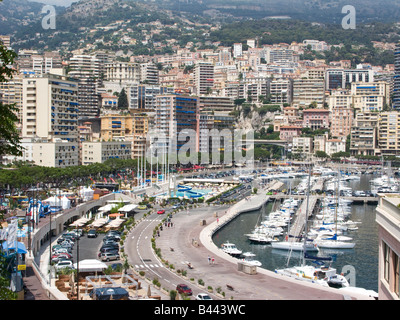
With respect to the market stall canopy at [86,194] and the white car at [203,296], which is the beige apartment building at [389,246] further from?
the market stall canopy at [86,194]

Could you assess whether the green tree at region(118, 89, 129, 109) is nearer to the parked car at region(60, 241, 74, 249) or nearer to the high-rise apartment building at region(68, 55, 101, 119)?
the high-rise apartment building at region(68, 55, 101, 119)

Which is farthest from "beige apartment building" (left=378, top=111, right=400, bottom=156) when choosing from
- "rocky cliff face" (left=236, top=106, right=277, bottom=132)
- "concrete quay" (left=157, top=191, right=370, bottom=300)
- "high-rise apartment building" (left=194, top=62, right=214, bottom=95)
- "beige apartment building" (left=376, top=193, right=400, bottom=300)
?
"beige apartment building" (left=376, top=193, right=400, bottom=300)

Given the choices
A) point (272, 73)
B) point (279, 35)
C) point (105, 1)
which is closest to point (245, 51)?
point (279, 35)

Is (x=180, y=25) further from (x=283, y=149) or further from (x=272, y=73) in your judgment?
(x=283, y=149)

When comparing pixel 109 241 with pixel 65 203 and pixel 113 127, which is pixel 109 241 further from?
pixel 113 127

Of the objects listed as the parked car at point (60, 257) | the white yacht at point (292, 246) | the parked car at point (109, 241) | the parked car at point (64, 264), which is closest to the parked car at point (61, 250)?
the parked car at point (60, 257)

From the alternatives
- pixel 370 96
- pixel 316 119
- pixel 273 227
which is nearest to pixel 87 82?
pixel 316 119
